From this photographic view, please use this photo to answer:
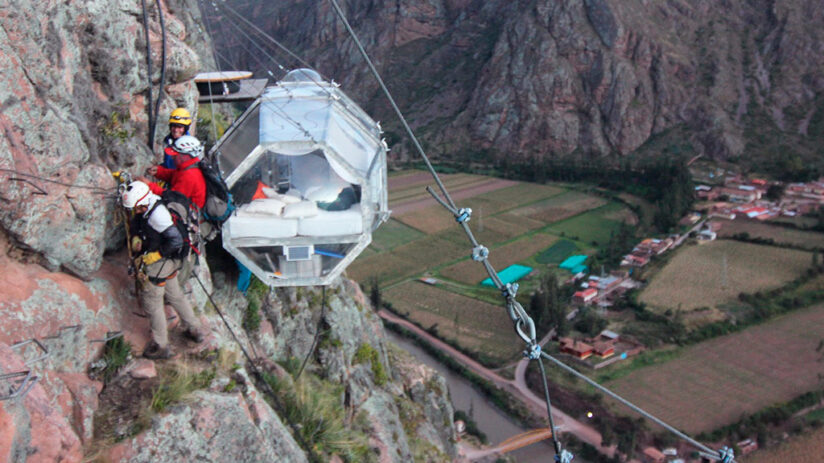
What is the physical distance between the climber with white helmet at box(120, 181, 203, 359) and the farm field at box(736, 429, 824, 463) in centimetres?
2522

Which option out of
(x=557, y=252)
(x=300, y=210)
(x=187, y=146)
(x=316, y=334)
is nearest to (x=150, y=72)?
(x=187, y=146)

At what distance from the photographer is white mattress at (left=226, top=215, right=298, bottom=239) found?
23.6 ft

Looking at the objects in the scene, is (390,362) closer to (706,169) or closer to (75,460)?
(75,460)

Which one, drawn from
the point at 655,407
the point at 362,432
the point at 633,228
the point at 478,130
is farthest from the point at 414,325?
the point at 478,130

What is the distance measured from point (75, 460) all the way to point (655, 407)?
90.8 feet

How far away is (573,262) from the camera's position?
4641 cm

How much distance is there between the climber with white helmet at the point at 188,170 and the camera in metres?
6.54

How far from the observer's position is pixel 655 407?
28.4 m

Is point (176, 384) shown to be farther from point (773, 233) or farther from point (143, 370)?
point (773, 233)

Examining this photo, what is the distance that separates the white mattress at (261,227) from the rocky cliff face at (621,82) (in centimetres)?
7484

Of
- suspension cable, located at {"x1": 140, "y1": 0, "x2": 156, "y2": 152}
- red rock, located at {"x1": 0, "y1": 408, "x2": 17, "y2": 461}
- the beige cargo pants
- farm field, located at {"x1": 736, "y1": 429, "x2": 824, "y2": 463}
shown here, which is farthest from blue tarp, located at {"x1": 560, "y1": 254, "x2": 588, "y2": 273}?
red rock, located at {"x1": 0, "y1": 408, "x2": 17, "y2": 461}

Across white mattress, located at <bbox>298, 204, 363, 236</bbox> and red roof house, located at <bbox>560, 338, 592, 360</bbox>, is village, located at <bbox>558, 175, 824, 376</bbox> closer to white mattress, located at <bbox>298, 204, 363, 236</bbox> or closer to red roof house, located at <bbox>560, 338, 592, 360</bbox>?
red roof house, located at <bbox>560, 338, 592, 360</bbox>

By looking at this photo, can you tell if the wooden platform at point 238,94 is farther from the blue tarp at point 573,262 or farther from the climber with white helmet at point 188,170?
the blue tarp at point 573,262

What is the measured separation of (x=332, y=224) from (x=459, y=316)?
3159 centimetres
